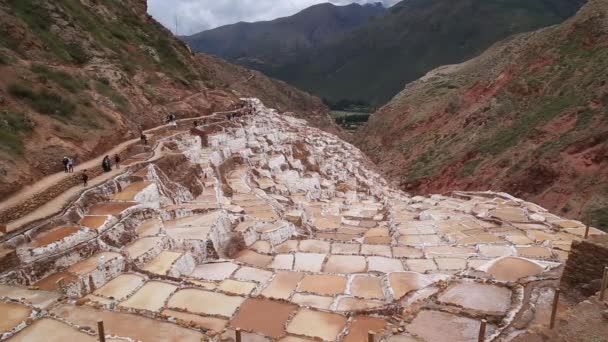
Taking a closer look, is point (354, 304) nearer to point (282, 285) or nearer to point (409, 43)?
point (282, 285)

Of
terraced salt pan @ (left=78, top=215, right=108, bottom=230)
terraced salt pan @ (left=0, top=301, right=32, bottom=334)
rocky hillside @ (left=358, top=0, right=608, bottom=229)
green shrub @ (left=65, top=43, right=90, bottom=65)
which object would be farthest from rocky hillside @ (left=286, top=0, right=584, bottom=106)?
terraced salt pan @ (left=0, top=301, right=32, bottom=334)

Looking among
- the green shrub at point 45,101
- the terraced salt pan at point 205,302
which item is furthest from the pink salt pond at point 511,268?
the green shrub at point 45,101

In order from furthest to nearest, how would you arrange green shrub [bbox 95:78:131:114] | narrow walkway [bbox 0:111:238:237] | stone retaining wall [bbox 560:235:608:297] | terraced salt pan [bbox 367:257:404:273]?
1. green shrub [bbox 95:78:131:114]
2. narrow walkway [bbox 0:111:238:237]
3. terraced salt pan [bbox 367:257:404:273]
4. stone retaining wall [bbox 560:235:608:297]

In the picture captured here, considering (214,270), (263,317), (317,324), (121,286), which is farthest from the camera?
(214,270)

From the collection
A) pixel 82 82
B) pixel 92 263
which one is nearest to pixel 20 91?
pixel 82 82

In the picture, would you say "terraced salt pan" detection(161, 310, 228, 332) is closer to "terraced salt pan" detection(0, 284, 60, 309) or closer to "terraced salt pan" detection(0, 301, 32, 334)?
"terraced salt pan" detection(0, 284, 60, 309)
